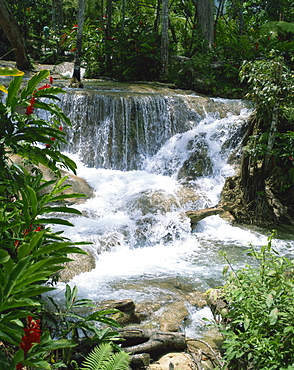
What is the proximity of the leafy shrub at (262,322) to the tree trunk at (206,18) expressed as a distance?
15.9 metres

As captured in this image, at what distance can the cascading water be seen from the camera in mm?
5902

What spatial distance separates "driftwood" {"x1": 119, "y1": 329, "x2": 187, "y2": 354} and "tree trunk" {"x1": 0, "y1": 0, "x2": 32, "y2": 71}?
12936 mm

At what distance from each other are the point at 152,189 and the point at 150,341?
5.54 meters

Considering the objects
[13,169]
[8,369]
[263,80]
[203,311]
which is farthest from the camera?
[263,80]

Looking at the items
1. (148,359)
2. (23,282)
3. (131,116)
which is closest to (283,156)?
(131,116)

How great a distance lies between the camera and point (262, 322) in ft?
8.02

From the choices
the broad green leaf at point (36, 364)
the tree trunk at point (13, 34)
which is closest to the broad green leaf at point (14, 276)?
the broad green leaf at point (36, 364)

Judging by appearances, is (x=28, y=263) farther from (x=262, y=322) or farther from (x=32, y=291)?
(x=262, y=322)

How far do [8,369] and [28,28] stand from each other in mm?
20380

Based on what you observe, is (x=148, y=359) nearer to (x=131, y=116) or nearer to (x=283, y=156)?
(x=283, y=156)

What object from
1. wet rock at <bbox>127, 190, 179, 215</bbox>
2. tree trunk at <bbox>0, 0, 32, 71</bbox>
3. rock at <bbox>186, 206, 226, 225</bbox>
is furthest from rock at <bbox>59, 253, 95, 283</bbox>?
tree trunk at <bbox>0, 0, 32, 71</bbox>

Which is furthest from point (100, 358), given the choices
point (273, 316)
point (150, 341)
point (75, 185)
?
point (75, 185)

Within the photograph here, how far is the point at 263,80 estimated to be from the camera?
8.20 m

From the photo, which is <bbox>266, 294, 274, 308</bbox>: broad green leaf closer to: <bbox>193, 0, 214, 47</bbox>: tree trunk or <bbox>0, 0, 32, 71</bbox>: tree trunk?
<bbox>0, 0, 32, 71</bbox>: tree trunk
